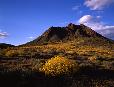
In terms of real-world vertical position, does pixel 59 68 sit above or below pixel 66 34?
below

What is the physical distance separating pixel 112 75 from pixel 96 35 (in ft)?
454

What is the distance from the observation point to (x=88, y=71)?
18.2 metres

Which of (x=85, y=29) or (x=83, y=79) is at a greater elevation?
(x=85, y=29)

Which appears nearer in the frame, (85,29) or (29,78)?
(29,78)

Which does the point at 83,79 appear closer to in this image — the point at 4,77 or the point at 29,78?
the point at 29,78

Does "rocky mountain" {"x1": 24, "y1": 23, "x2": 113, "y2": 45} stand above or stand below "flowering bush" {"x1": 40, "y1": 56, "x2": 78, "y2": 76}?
above

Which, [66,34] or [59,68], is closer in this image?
[59,68]

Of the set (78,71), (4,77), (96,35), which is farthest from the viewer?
(96,35)

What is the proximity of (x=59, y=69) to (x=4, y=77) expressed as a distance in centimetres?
340

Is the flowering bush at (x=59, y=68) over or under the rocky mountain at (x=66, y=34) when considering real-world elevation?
under

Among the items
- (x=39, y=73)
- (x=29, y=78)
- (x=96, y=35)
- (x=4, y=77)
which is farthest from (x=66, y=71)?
(x=96, y=35)

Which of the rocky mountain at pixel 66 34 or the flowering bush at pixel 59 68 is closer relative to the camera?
the flowering bush at pixel 59 68

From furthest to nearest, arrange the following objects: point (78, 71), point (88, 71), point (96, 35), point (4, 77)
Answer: point (96, 35)
point (88, 71)
point (78, 71)
point (4, 77)

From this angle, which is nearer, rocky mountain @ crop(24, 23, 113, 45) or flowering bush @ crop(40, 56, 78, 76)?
flowering bush @ crop(40, 56, 78, 76)
